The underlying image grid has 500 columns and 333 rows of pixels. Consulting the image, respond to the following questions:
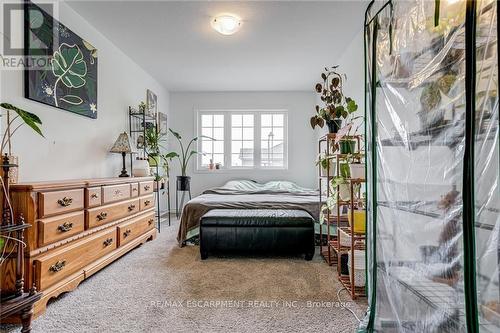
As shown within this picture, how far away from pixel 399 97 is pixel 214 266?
83.5 inches

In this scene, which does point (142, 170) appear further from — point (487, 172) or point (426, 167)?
point (487, 172)

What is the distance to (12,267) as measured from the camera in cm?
173

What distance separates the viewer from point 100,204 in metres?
2.50

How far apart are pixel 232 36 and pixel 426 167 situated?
2.91 m

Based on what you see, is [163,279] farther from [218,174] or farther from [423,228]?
[218,174]

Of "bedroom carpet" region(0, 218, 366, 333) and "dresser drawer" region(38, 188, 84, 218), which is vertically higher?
"dresser drawer" region(38, 188, 84, 218)

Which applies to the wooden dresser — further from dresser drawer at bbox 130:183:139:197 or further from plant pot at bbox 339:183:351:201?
plant pot at bbox 339:183:351:201

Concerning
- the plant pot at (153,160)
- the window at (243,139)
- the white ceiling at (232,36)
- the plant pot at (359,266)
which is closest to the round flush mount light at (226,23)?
the white ceiling at (232,36)

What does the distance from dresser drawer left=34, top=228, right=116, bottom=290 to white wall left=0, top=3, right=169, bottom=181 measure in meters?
0.67

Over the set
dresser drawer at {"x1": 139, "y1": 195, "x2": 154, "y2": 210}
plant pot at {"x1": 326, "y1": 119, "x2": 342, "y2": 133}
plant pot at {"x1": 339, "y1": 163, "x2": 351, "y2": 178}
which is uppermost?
plant pot at {"x1": 326, "y1": 119, "x2": 342, "y2": 133}

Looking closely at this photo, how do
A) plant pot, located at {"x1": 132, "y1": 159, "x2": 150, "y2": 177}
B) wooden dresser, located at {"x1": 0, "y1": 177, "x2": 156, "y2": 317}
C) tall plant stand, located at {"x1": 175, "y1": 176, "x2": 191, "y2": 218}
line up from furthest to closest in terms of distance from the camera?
tall plant stand, located at {"x1": 175, "y1": 176, "x2": 191, "y2": 218} → plant pot, located at {"x1": 132, "y1": 159, "x2": 150, "y2": 177} → wooden dresser, located at {"x1": 0, "y1": 177, "x2": 156, "y2": 317}

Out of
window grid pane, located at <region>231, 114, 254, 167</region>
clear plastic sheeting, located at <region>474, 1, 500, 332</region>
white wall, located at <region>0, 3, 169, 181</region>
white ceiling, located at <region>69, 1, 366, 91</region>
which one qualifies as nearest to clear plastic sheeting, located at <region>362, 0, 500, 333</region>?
clear plastic sheeting, located at <region>474, 1, 500, 332</region>

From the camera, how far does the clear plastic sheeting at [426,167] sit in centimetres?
81

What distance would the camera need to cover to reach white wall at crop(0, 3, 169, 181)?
2.22m
